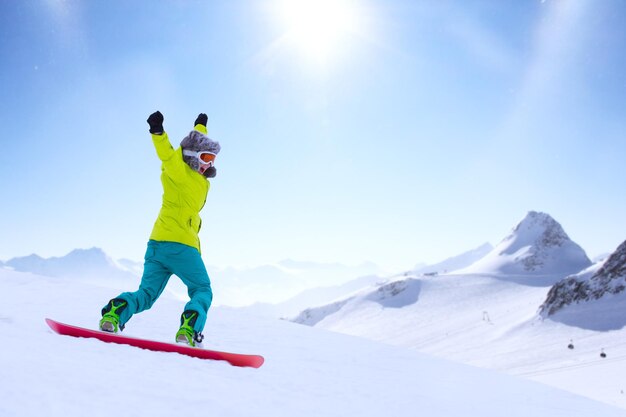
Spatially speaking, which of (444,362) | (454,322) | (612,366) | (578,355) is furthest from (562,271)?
(444,362)

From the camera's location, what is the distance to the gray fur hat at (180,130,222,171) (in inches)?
165

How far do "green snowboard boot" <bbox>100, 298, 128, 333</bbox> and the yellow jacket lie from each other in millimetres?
631

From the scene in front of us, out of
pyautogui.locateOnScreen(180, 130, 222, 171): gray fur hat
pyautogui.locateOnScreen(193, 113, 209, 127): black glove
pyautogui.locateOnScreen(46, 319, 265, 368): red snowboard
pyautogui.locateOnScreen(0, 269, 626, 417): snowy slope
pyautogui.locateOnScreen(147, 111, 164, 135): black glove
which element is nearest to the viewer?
pyautogui.locateOnScreen(0, 269, 626, 417): snowy slope

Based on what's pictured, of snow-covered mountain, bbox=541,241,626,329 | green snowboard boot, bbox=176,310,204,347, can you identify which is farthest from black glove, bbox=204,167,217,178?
snow-covered mountain, bbox=541,241,626,329

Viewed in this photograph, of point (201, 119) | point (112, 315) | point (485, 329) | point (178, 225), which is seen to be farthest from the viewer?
point (485, 329)

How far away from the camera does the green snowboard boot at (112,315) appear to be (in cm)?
358

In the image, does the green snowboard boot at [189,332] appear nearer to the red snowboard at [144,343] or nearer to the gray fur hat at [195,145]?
the red snowboard at [144,343]

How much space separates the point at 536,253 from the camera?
325 ft

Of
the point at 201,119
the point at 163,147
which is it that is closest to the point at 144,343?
the point at 163,147

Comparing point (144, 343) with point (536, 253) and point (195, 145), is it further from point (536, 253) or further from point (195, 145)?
point (536, 253)

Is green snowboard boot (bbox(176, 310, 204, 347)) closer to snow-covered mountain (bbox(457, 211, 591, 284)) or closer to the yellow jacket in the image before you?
the yellow jacket

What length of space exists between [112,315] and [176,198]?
107cm

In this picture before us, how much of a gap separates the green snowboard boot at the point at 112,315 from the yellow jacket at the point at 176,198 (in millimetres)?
631

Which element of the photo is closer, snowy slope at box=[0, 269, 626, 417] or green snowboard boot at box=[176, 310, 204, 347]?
snowy slope at box=[0, 269, 626, 417]
